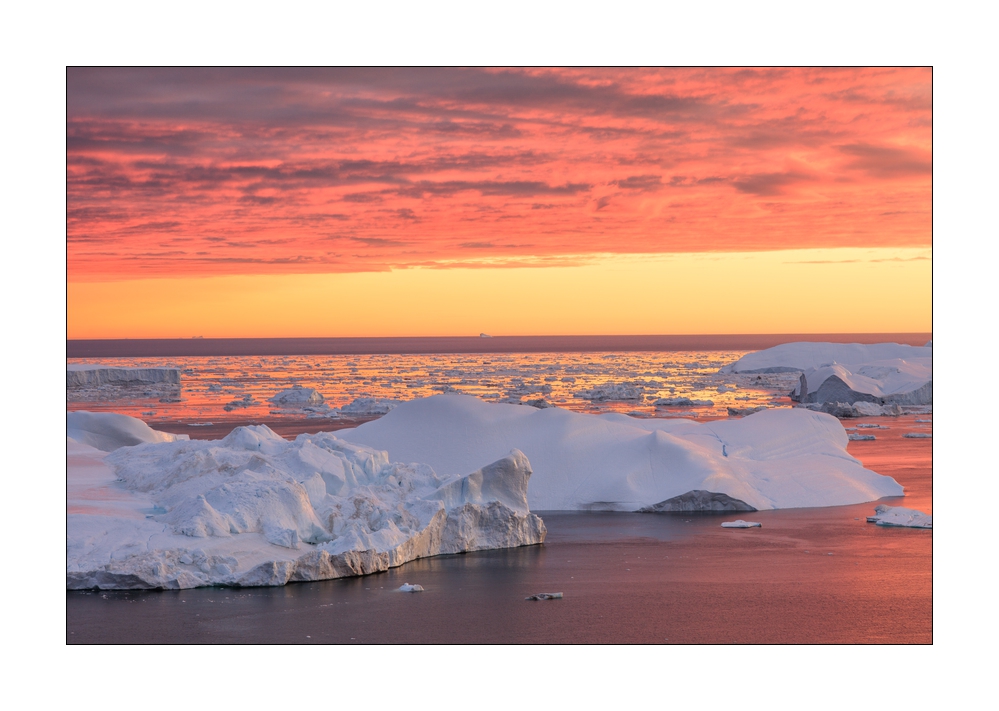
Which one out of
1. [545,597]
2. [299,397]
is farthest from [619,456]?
[299,397]

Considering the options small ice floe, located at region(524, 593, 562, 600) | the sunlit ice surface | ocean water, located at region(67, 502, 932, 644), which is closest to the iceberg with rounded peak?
the sunlit ice surface

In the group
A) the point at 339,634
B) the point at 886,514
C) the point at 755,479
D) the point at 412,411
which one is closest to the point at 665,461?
the point at 755,479

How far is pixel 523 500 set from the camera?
13.4 meters

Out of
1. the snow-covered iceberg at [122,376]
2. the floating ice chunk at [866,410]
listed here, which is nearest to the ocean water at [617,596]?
the floating ice chunk at [866,410]

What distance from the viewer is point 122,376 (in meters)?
47.2

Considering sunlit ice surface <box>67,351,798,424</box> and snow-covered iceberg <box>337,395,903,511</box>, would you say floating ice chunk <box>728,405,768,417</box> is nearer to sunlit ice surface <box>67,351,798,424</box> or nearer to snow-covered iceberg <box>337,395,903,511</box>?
sunlit ice surface <box>67,351,798,424</box>

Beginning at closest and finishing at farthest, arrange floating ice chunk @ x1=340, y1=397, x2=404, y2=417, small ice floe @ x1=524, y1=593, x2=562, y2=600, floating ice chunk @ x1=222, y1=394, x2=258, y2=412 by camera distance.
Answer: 1. small ice floe @ x1=524, y1=593, x2=562, y2=600
2. floating ice chunk @ x1=340, y1=397, x2=404, y2=417
3. floating ice chunk @ x1=222, y1=394, x2=258, y2=412

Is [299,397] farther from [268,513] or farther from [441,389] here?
[268,513]

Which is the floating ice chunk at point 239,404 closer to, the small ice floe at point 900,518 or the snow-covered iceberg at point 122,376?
the snow-covered iceberg at point 122,376

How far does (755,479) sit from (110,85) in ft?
37.0

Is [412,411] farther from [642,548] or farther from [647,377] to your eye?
[647,377]

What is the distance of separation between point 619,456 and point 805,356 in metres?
47.3

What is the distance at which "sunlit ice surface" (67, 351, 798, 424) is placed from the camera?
34.8 metres

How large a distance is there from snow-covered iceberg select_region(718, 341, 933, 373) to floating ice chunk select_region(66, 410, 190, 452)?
41.8 meters
